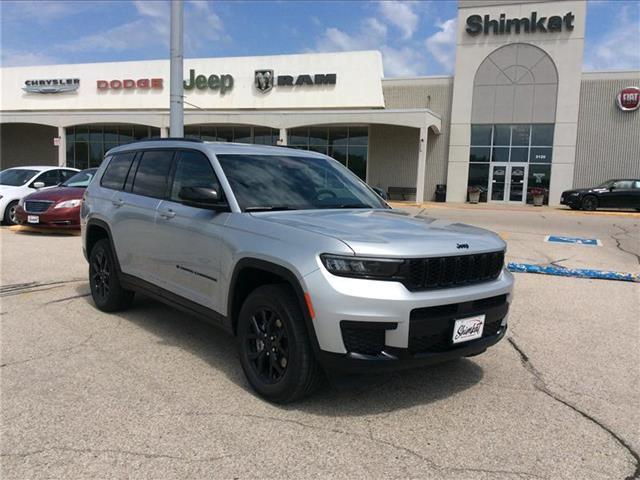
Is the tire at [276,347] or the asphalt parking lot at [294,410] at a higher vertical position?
the tire at [276,347]

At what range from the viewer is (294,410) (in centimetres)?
362

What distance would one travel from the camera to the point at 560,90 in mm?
29297

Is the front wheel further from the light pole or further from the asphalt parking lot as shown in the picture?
the asphalt parking lot

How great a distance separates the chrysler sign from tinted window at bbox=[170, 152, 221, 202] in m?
35.2

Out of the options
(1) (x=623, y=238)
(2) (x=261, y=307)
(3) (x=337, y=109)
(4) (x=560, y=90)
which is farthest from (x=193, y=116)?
(2) (x=261, y=307)

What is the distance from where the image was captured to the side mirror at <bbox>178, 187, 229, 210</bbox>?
403 cm

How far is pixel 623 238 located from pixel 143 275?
13.6 metres

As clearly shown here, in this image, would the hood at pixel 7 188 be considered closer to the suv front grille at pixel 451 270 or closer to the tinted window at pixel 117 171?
the tinted window at pixel 117 171

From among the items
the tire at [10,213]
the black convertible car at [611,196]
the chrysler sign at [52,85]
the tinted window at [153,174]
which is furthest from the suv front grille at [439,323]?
the chrysler sign at [52,85]

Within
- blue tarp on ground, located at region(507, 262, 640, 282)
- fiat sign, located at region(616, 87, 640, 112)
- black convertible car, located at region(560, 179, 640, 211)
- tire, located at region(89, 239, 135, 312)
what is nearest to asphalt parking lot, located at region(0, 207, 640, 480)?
tire, located at region(89, 239, 135, 312)

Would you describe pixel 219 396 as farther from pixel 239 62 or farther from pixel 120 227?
pixel 239 62

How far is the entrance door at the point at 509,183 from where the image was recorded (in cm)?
3053

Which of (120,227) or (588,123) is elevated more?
(588,123)

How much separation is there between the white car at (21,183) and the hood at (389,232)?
12131 mm
